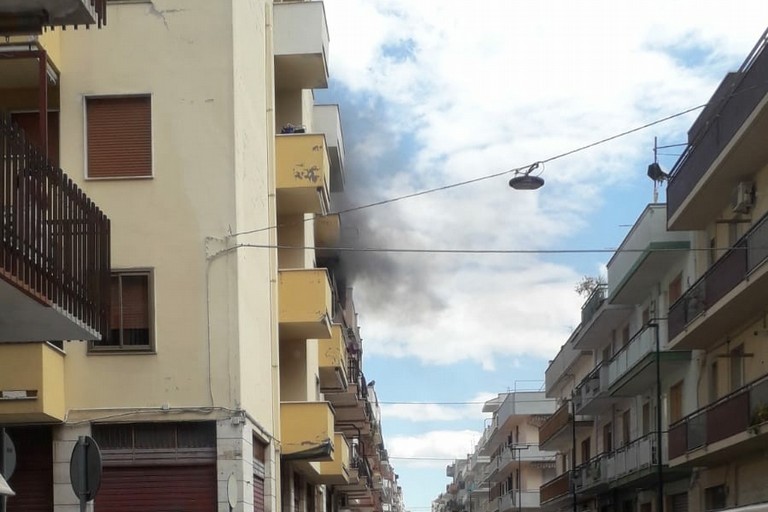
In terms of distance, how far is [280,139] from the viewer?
2405cm

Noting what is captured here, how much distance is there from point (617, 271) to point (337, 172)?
11340 mm

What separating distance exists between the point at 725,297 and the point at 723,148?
9.80ft

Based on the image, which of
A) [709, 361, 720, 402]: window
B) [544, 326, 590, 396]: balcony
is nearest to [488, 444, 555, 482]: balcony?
[544, 326, 590, 396]: balcony

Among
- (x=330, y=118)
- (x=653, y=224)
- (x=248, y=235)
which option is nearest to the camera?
(x=248, y=235)

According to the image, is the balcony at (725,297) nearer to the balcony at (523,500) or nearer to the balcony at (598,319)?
the balcony at (598,319)

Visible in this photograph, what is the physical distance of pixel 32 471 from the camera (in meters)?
18.0

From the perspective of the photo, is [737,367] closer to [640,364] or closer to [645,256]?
[640,364]

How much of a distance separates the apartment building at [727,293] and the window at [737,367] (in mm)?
23

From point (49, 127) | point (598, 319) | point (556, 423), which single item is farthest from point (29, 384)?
point (556, 423)

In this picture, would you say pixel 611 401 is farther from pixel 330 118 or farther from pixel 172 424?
pixel 172 424

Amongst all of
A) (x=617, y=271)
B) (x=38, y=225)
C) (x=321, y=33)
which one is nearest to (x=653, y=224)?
(x=617, y=271)

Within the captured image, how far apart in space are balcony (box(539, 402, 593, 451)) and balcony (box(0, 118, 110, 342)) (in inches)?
1411

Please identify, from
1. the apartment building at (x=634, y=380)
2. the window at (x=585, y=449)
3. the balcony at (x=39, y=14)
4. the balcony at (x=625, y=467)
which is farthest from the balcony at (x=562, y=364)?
the balcony at (x=39, y=14)

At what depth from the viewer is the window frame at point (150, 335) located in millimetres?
18188
